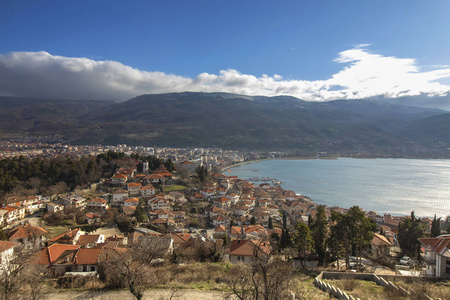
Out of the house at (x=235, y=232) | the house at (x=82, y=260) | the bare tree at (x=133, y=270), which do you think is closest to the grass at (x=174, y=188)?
the house at (x=235, y=232)

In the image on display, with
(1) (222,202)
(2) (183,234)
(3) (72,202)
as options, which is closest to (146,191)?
(3) (72,202)

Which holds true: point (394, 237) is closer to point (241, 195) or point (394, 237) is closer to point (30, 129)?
point (241, 195)

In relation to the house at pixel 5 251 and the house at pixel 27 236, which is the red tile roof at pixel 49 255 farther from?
the house at pixel 27 236

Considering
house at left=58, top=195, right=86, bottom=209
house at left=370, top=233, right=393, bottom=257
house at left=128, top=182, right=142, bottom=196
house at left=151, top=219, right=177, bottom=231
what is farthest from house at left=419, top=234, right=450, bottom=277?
house at left=128, top=182, right=142, bottom=196

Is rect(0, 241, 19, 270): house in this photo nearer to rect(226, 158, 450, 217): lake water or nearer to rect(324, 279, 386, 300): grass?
rect(324, 279, 386, 300): grass

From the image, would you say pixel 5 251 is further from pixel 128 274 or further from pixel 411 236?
pixel 411 236
